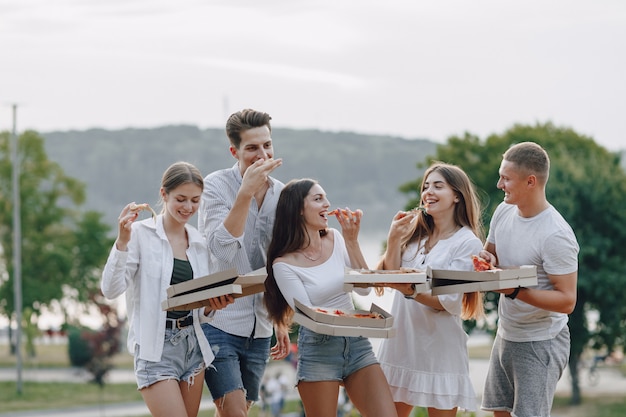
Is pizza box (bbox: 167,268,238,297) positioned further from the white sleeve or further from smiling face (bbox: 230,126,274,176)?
smiling face (bbox: 230,126,274,176)

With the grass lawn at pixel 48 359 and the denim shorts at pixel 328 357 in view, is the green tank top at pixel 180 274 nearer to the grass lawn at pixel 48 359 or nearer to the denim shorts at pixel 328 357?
the denim shorts at pixel 328 357

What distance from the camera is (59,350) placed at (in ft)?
189

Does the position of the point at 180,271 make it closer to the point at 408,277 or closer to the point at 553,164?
the point at 408,277

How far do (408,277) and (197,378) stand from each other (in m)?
1.58

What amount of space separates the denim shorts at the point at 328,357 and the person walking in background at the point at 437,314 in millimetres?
368

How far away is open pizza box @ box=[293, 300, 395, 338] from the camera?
6246mm

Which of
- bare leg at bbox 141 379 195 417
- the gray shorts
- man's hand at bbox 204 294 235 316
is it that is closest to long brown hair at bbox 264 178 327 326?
man's hand at bbox 204 294 235 316

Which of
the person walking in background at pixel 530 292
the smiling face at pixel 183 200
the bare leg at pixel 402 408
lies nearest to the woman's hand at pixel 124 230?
the smiling face at pixel 183 200

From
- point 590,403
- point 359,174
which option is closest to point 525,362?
point 590,403

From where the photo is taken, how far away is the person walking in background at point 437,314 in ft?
22.2

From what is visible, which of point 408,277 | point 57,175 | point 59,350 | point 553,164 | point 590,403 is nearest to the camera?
point 408,277

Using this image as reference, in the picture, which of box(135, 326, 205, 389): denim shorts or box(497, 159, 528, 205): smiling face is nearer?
box(135, 326, 205, 389): denim shorts

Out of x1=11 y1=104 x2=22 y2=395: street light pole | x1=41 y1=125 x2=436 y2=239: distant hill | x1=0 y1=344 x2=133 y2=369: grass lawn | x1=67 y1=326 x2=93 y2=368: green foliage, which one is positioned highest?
x1=41 y1=125 x2=436 y2=239: distant hill

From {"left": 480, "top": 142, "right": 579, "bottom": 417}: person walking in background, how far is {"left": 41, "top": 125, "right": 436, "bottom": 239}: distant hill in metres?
97.8
